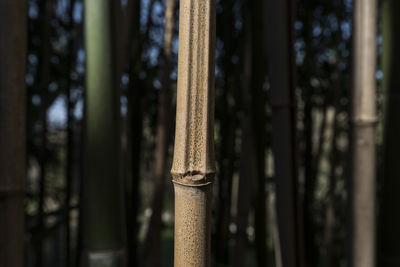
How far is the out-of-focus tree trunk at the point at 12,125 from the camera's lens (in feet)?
2.15

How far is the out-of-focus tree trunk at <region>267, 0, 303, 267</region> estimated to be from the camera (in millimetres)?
864

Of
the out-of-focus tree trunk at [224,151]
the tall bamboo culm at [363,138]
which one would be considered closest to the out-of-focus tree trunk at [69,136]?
the out-of-focus tree trunk at [224,151]

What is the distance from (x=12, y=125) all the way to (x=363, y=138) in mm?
747

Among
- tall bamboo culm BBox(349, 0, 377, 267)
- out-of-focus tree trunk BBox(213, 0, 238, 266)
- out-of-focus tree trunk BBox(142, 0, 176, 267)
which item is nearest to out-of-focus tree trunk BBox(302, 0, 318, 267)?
out-of-focus tree trunk BBox(213, 0, 238, 266)

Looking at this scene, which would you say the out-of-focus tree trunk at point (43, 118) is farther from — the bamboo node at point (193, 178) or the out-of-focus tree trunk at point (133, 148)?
the bamboo node at point (193, 178)

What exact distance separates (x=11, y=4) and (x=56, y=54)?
203 cm

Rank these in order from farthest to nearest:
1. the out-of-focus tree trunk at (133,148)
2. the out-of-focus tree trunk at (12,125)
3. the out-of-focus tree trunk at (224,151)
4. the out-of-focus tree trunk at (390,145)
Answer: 1. the out-of-focus tree trunk at (224,151)
2. the out-of-focus tree trunk at (133,148)
3. the out-of-focus tree trunk at (390,145)
4. the out-of-focus tree trunk at (12,125)

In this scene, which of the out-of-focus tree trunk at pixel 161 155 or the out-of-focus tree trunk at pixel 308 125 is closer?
the out-of-focus tree trunk at pixel 161 155

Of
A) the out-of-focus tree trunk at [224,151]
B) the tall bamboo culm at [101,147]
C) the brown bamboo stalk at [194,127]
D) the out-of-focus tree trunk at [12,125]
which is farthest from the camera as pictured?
the out-of-focus tree trunk at [224,151]

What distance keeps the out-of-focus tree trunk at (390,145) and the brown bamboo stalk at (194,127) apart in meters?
0.75

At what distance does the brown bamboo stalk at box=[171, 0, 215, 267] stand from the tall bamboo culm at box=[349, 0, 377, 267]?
0.58 m

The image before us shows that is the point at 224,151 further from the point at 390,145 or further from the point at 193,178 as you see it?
the point at 193,178

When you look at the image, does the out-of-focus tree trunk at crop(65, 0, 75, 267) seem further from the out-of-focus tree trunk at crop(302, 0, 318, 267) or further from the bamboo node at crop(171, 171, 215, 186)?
the bamboo node at crop(171, 171, 215, 186)

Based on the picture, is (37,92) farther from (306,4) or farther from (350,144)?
(350,144)
